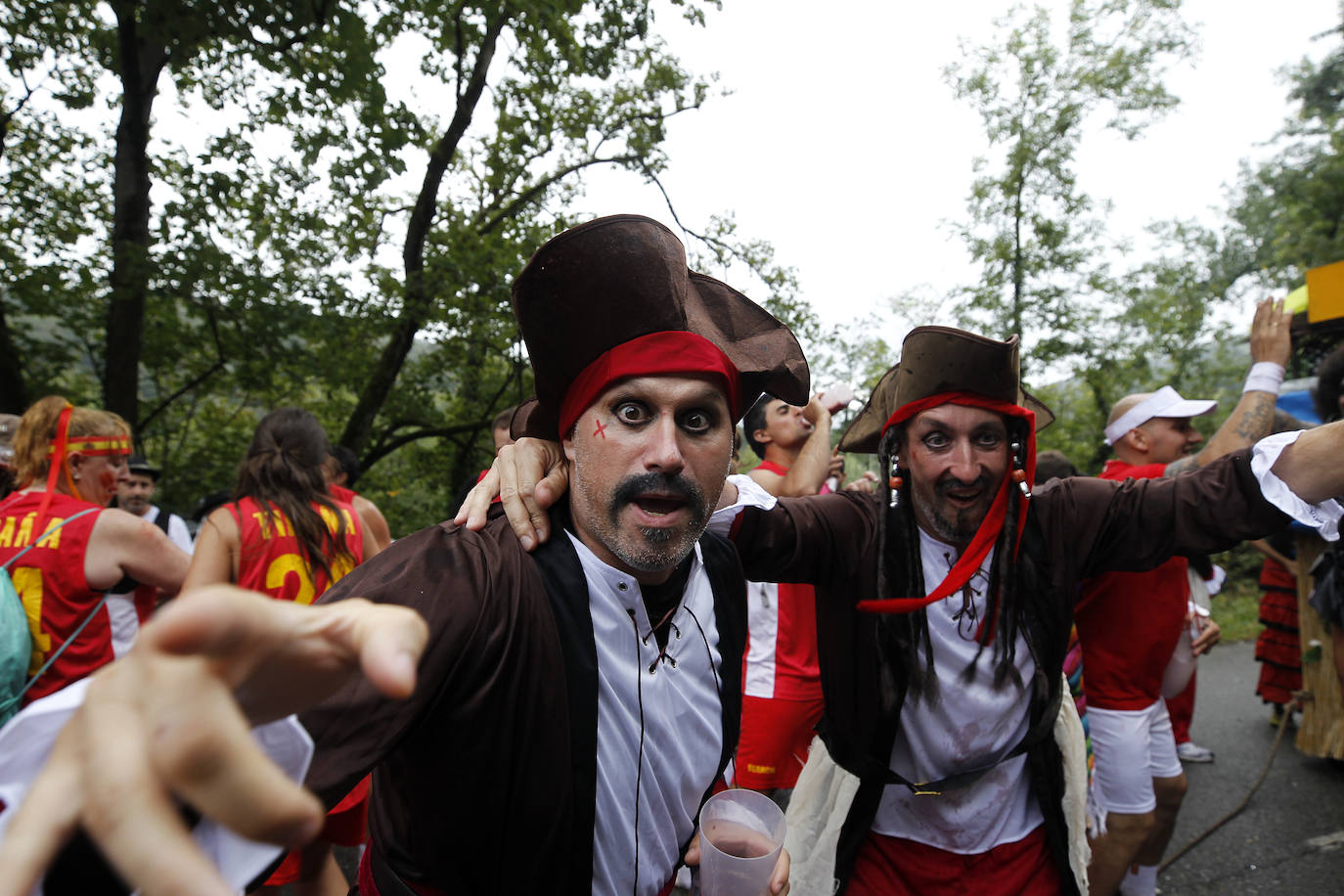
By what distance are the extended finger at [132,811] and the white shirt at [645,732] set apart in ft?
3.34

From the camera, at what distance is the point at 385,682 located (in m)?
0.53

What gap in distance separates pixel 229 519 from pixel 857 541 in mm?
2591

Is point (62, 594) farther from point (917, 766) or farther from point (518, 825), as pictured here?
point (917, 766)

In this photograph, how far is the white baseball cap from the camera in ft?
12.2

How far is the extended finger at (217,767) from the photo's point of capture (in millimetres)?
463

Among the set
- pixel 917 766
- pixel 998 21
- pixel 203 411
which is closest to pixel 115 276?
pixel 203 411

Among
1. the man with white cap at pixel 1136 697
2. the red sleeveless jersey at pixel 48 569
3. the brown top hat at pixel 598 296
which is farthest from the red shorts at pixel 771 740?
the red sleeveless jersey at pixel 48 569

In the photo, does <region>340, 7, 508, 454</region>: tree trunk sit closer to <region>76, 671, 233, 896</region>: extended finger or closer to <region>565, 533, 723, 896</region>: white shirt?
<region>565, 533, 723, 896</region>: white shirt

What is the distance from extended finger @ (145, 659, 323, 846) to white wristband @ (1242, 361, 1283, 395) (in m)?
3.48

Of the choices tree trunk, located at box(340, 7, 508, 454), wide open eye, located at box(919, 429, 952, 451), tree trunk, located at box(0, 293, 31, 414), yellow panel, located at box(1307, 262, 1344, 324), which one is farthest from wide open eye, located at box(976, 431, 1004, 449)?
tree trunk, located at box(0, 293, 31, 414)

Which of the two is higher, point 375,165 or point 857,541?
point 375,165

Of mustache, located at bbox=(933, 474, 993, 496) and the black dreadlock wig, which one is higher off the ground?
mustache, located at bbox=(933, 474, 993, 496)

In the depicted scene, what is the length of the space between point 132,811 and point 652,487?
3.77 feet

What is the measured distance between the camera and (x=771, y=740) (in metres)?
3.73
